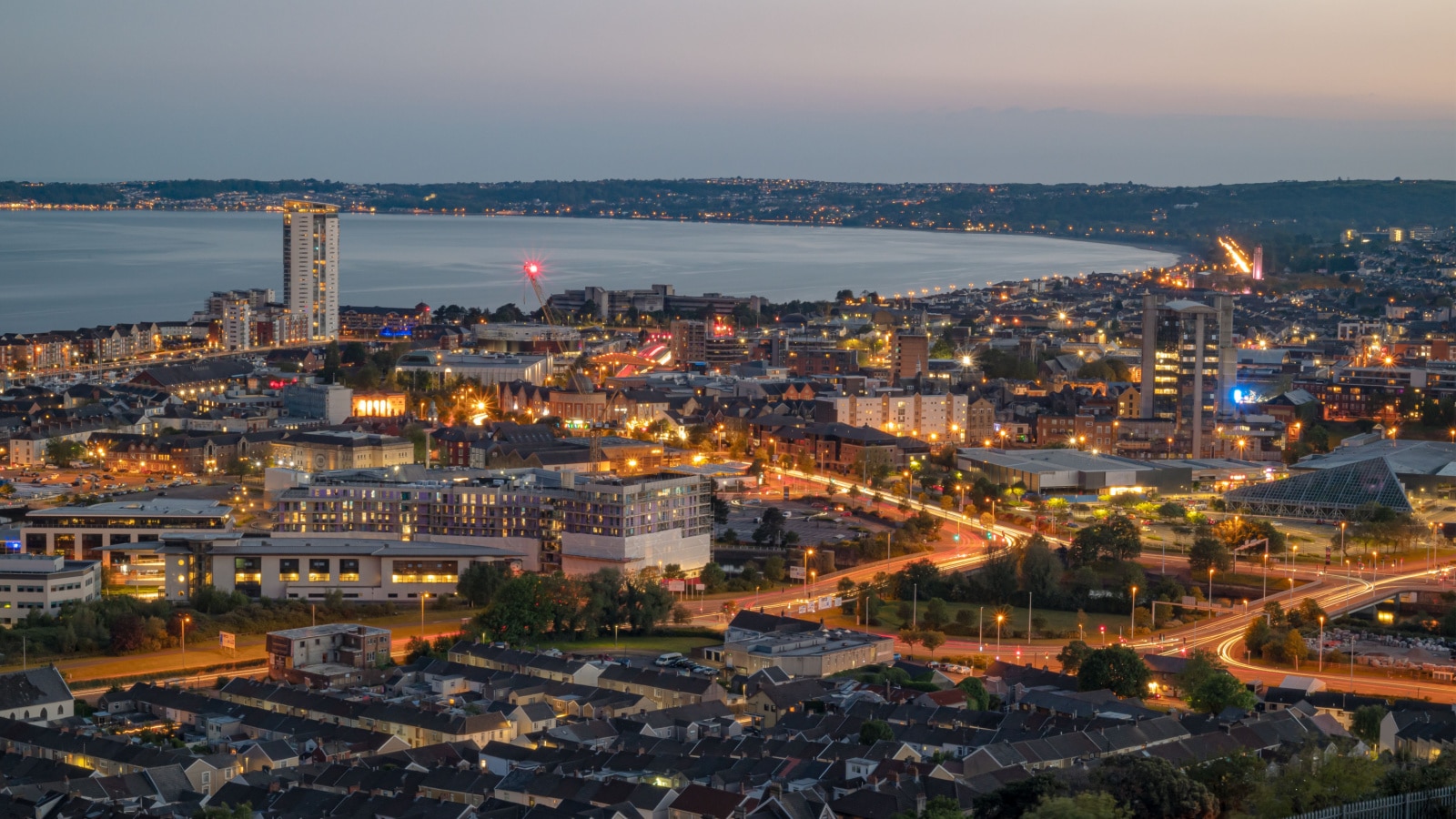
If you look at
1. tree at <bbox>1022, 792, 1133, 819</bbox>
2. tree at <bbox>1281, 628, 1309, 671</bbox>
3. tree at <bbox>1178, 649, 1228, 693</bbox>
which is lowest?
tree at <bbox>1281, 628, 1309, 671</bbox>

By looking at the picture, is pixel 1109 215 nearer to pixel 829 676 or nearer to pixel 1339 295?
pixel 1339 295

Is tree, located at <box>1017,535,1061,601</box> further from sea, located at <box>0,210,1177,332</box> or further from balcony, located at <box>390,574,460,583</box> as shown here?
sea, located at <box>0,210,1177,332</box>

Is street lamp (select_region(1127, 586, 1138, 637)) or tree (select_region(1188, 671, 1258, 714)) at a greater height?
tree (select_region(1188, 671, 1258, 714))

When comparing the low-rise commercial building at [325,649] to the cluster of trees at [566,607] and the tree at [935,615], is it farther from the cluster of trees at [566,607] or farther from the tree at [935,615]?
the tree at [935,615]

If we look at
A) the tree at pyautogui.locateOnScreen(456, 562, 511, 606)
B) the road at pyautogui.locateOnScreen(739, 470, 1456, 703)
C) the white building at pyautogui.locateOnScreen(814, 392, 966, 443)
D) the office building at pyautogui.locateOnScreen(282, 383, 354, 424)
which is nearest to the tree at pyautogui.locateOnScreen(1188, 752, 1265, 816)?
the road at pyautogui.locateOnScreen(739, 470, 1456, 703)

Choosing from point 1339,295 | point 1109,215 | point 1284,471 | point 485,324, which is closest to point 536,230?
point 1109,215

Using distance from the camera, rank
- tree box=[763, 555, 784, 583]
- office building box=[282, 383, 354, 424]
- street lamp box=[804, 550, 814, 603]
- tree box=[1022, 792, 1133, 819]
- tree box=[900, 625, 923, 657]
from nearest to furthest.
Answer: tree box=[1022, 792, 1133, 819]
tree box=[900, 625, 923, 657]
street lamp box=[804, 550, 814, 603]
tree box=[763, 555, 784, 583]
office building box=[282, 383, 354, 424]

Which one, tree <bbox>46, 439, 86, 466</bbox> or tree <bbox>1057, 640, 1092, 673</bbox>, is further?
tree <bbox>46, 439, 86, 466</bbox>
